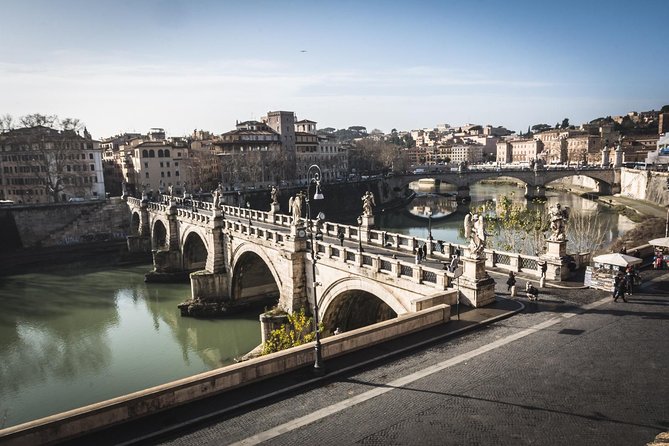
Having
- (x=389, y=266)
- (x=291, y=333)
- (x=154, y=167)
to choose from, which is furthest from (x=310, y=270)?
(x=154, y=167)

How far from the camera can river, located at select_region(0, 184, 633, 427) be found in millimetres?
21375

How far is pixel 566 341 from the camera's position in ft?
38.1

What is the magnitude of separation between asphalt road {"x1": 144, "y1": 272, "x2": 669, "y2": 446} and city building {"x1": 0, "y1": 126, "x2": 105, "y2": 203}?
5948 cm

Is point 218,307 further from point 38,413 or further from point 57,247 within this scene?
point 57,247

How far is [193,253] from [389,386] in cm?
3398

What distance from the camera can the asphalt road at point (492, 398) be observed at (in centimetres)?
805

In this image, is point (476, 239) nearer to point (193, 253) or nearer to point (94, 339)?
point (94, 339)

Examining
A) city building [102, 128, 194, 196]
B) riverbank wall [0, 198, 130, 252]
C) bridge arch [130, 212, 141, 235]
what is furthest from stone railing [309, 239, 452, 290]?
city building [102, 128, 194, 196]

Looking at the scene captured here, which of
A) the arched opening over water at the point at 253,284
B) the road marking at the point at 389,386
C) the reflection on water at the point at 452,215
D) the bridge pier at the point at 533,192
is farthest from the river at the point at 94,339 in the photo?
the bridge pier at the point at 533,192

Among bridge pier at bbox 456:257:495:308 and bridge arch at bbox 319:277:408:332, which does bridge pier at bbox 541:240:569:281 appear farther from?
bridge arch at bbox 319:277:408:332

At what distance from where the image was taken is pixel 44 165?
58719 millimetres

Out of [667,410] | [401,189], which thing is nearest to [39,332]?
[667,410]

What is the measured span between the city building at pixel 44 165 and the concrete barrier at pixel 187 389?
190 ft

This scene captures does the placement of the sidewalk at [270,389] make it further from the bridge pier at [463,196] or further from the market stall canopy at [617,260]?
the bridge pier at [463,196]
